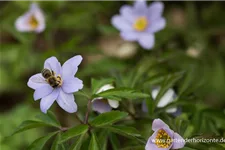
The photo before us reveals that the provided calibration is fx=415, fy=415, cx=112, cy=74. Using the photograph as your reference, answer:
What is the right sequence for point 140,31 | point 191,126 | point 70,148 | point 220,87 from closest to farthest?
1. point 70,148
2. point 191,126
3. point 140,31
4. point 220,87

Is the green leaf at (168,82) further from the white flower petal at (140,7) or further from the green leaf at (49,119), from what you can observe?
the white flower petal at (140,7)

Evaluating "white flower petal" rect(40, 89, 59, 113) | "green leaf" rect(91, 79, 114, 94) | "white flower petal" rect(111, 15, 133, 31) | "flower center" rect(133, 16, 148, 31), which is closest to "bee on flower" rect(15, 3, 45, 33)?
"white flower petal" rect(111, 15, 133, 31)

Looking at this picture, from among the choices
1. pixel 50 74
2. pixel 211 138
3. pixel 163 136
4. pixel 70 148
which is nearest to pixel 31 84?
pixel 50 74

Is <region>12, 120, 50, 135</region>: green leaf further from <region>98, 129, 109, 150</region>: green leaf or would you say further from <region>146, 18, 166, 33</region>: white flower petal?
<region>146, 18, 166, 33</region>: white flower petal

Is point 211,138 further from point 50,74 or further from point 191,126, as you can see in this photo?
point 50,74

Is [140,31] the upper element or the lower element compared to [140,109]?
upper

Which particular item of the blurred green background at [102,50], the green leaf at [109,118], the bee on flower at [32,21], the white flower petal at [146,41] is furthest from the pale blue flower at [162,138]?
the bee on flower at [32,21]
